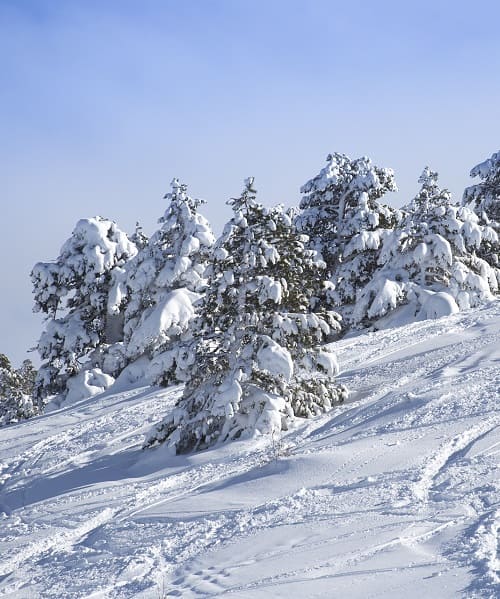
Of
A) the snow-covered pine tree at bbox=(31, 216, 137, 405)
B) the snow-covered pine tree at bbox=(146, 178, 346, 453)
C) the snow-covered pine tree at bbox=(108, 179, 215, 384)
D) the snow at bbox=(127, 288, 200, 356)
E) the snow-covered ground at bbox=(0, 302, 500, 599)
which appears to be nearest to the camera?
the snow-covered ground at bbox=(0, 302, 500, 599)

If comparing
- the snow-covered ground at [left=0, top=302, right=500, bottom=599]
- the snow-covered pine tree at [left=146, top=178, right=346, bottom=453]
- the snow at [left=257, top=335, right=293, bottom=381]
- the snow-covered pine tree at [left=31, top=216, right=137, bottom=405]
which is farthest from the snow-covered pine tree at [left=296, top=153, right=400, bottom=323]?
the snow at [left=257, top=335, right=293, bottom=381]

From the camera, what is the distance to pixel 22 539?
8.48 metres

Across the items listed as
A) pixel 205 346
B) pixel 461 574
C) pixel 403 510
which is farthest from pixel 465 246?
pixel 461 574

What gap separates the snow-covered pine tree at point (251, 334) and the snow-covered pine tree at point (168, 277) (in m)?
10.0

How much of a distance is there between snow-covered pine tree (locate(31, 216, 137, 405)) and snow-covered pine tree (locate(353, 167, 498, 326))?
10.3 m

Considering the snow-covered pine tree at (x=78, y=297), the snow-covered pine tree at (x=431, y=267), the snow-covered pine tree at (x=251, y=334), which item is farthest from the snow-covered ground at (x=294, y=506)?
the snow-covered pine tree at (x=78, y=297)

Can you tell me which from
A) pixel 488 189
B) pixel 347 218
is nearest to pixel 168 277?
pixel 347 218

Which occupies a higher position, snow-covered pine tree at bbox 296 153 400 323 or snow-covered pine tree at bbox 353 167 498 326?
snow-covered pine tree at bbox 296 153 400 323

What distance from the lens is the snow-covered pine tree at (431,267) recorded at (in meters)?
21.8

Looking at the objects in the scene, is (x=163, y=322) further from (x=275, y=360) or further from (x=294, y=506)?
(x=294, y=506)

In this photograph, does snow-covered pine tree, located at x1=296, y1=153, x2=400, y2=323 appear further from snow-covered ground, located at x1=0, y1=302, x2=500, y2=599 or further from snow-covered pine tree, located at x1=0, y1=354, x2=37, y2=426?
snow-covered pine tree, located at x1=0, y1=354, x2=37, y2=426

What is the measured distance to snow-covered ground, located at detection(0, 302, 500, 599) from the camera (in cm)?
557

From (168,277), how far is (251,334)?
39.0ft

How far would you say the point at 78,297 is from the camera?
2648 cm
